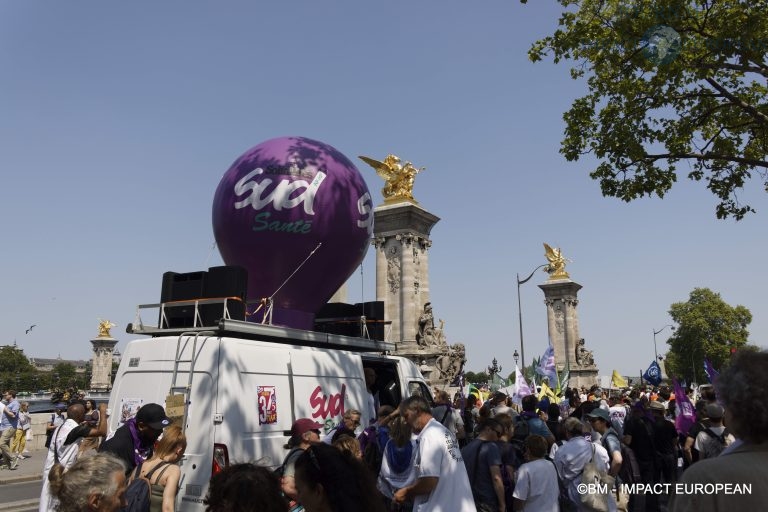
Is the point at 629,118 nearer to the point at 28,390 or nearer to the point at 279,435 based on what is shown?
the point at 279,435

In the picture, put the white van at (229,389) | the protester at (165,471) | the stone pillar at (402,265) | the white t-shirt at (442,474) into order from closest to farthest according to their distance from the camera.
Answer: the protester at (165,471) → the white t-shirt at (442,474) → the white van at (229,389) → the stone pillar at (402,265)

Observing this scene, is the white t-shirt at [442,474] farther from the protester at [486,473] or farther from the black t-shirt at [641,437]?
the black t-shirt at [641,437]

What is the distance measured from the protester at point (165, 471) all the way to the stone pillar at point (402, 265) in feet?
86.4

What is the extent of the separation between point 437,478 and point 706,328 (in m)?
97.1

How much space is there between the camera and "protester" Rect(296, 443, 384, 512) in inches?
104

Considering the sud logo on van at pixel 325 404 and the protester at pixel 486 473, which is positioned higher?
the sud logo on van at pixel 325 404

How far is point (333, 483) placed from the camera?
105 inches

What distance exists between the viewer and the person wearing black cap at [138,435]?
5.23 metres

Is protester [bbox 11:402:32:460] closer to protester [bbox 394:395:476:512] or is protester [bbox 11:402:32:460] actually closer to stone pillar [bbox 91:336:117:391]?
protester [bbox 394:395:476:512]

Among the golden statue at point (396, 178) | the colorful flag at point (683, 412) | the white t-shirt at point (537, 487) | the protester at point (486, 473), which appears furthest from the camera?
the golden statue at point (396, 178)

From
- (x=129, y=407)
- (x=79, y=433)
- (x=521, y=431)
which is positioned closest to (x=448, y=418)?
(x=521, y=431)

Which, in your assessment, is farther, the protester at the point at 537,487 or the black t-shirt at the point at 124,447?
the protester at the point at 537,487

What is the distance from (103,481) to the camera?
119 inches

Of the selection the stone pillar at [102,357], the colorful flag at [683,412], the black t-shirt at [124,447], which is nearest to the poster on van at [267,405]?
the black t-shirt at [124,447]
